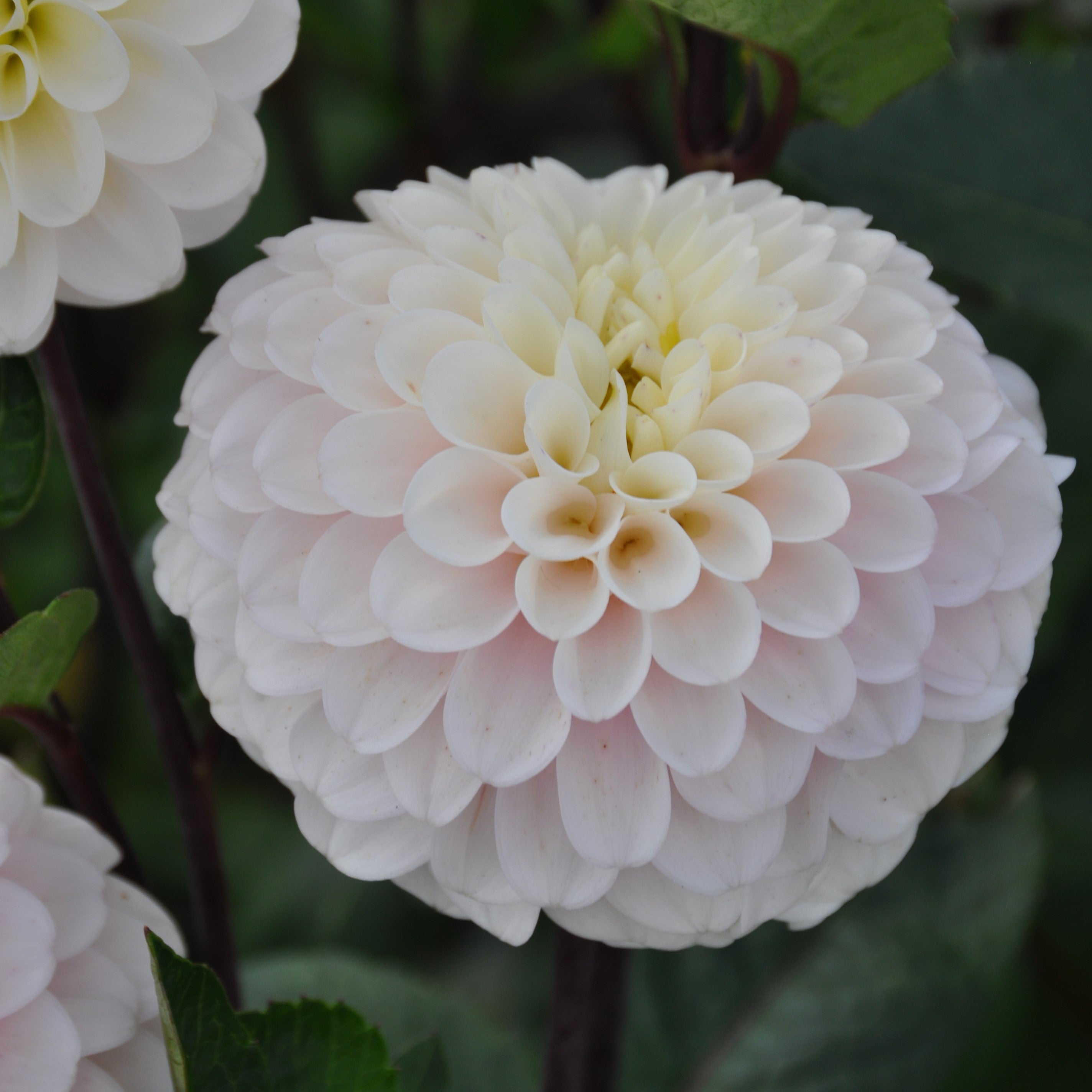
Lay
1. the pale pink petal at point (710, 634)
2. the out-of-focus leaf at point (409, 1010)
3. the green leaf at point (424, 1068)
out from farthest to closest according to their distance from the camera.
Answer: the out-of-focus leaf at point (409, 1010) → the green leaf at point (424, 1068) → the pale pink petal at point (710, 634)

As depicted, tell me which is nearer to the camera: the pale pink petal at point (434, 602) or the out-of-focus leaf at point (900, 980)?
the pale pink petal at point (434, 602)

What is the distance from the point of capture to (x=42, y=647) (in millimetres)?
376

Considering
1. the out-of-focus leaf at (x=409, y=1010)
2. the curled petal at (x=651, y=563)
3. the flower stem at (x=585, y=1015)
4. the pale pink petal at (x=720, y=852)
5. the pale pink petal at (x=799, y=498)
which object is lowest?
the out-of-focus leaf at (x=409, y=1010)

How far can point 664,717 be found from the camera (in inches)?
12.8

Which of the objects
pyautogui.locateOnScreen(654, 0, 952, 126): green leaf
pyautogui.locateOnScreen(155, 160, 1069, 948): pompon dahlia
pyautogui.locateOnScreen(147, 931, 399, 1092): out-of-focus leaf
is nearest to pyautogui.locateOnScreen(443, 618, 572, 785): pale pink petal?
pyautogui.locateOnScreen(155, 160, 1069, 948): pompon dahlia

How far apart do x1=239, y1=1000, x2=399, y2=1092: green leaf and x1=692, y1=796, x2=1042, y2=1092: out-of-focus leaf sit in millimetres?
338

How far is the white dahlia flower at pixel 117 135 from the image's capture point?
1.15 ft

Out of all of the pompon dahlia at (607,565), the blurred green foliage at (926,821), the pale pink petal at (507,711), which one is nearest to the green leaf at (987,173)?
the blurred green foliage at (926,821)

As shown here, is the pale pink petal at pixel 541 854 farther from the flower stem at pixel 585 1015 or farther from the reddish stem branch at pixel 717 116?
the reddish stem branch at pixel 717 116

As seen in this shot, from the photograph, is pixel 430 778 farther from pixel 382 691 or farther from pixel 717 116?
pixel 717 116

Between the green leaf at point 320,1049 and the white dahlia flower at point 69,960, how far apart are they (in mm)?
39

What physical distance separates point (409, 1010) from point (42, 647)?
0.32 meters

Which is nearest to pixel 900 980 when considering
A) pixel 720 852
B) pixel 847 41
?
pixel 720 852

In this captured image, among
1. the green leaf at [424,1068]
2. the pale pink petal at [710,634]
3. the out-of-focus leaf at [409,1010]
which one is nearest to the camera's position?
the pale pink petal at [710,634]
